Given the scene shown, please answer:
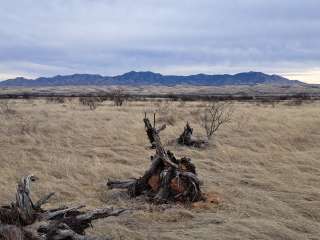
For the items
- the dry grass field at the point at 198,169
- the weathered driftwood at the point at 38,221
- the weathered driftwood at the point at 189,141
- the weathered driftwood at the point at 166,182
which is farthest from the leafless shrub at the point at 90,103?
the weathered driftwood at the point at 38,221

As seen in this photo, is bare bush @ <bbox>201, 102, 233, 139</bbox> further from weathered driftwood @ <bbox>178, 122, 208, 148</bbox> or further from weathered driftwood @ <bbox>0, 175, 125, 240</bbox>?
weathered driftwood @ <bbox>0, 175, 125, 240</bbox>

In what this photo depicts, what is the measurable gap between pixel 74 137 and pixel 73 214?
11.4 m

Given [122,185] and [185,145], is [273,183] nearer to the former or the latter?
[122,185]

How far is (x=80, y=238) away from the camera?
6.95m

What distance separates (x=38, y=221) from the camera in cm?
725

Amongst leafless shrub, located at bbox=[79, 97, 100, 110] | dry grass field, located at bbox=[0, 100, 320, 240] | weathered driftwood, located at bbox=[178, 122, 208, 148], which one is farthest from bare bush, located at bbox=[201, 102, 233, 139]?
leafless shrub, located at bbox=[79, 97, 100, 110]

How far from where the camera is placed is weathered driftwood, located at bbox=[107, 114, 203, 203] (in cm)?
1049

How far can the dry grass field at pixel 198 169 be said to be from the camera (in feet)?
28.6

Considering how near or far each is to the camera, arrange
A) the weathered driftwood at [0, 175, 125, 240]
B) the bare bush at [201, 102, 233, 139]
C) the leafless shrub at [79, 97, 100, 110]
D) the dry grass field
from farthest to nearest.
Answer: the leafless shrub at [79, 97, 100, 110] < the bare bush at [201, 102, 233, 139] < the dry grass field < the weathered driftwood at [0, 175, 125, 240]

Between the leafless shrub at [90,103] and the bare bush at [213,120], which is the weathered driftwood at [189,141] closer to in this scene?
the bare bush at [213,120]

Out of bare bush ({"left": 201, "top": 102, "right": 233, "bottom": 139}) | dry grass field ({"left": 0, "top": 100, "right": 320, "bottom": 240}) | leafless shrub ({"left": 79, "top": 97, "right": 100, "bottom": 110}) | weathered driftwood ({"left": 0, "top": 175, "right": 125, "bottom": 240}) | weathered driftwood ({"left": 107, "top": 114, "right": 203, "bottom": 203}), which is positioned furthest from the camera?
leafless shrub ({"left": 79, "top": 97, "right": 100, "bottom": 110})

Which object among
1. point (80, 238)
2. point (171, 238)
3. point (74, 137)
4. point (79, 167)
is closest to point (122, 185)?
point (79, 167)

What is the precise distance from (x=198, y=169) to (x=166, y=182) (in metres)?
3.26

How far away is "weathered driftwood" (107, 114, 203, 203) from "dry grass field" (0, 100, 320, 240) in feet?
1.14
